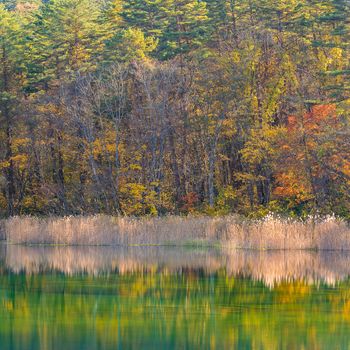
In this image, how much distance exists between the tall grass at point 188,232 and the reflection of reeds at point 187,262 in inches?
24.8

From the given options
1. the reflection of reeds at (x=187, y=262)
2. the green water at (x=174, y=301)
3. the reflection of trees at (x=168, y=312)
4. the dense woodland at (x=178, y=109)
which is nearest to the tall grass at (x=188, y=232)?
the reflection of reeds at (x=187, y=262)

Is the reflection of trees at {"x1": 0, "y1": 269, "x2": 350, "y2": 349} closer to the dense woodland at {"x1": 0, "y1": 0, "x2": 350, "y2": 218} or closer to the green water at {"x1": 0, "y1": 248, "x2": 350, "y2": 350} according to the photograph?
the green water at {"x1": 0, "y1": 248, "x2": 350, "y2": 350}

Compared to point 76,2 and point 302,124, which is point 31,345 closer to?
point 302,124

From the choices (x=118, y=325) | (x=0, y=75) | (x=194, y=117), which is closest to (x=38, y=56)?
(x=0, y=75)

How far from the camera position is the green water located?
43.7 ft

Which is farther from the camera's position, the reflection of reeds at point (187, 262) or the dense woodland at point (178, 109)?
the dense woodland at point (178, 109)

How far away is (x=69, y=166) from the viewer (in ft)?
138

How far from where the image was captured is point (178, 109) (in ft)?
125

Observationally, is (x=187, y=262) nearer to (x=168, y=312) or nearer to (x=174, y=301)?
(x=174, y=301)

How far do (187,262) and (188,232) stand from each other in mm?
5415

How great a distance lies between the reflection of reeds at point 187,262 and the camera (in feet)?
73.2

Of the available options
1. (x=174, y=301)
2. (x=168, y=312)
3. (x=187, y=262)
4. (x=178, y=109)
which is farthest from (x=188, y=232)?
(x=168, y=312)

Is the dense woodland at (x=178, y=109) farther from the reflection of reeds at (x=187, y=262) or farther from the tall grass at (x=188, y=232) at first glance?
the reflection of reeds at (x=187, y=262)

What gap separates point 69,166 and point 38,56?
5446mm
